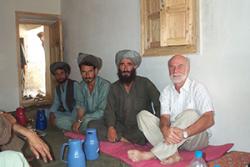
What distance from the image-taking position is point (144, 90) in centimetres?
268

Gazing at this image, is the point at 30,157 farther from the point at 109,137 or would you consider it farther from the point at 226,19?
the point at 226,19

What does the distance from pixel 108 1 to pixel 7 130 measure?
2578mm

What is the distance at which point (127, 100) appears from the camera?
8.86ft

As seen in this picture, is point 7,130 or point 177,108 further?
point 177,108

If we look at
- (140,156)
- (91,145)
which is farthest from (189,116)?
(91,145)

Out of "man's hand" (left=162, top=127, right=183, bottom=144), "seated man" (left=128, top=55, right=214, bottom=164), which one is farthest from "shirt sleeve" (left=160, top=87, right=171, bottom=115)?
"man's hand" (left=162, top=127, right=183, bottom=144)

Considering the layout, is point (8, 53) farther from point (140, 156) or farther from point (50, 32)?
point (140, 156)

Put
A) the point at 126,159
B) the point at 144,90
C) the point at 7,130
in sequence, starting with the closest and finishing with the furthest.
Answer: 1. the point at 7,130
2. the point at 126,159
3. the point at 144,90

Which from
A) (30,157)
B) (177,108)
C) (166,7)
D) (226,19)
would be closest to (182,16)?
(166,7)

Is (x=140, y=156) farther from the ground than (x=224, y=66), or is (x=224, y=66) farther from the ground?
(x=224, y=66)

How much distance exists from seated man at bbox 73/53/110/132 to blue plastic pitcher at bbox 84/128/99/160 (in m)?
0.74

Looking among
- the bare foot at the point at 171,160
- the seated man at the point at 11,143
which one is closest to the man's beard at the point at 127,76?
the bare foot at the point at 171,160

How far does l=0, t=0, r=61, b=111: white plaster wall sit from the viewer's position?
4184mm

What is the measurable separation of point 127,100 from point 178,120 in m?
0.74
